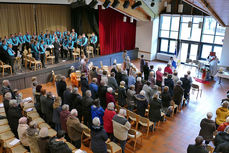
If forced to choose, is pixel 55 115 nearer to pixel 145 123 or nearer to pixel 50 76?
pixel 145 123

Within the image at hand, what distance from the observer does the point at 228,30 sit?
1196cm

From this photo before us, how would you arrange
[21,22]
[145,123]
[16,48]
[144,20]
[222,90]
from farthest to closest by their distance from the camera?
1. [144,20]
2. [21,22]
3. [16,48]
4. [222,90]
5. [145,123]

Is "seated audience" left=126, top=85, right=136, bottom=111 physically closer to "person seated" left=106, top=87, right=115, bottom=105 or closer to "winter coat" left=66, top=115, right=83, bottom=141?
"person seated" left=106, top=87, right=115, bottom=105

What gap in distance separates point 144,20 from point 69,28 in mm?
5383

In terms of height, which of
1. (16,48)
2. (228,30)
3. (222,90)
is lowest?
(222,90)

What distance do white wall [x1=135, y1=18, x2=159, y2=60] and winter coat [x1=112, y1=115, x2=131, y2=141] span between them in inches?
424

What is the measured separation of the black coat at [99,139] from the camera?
4.63 meters

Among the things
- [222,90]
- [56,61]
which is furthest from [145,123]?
[56,61]

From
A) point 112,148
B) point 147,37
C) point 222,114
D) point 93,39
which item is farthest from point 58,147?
point 147,37

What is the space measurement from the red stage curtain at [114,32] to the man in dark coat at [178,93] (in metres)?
7.30

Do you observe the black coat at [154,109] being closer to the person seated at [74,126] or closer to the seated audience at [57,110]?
the person seated at [74,126]

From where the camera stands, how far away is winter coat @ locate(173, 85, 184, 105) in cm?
740

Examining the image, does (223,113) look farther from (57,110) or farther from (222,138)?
(57,110)

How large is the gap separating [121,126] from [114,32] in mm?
10329
